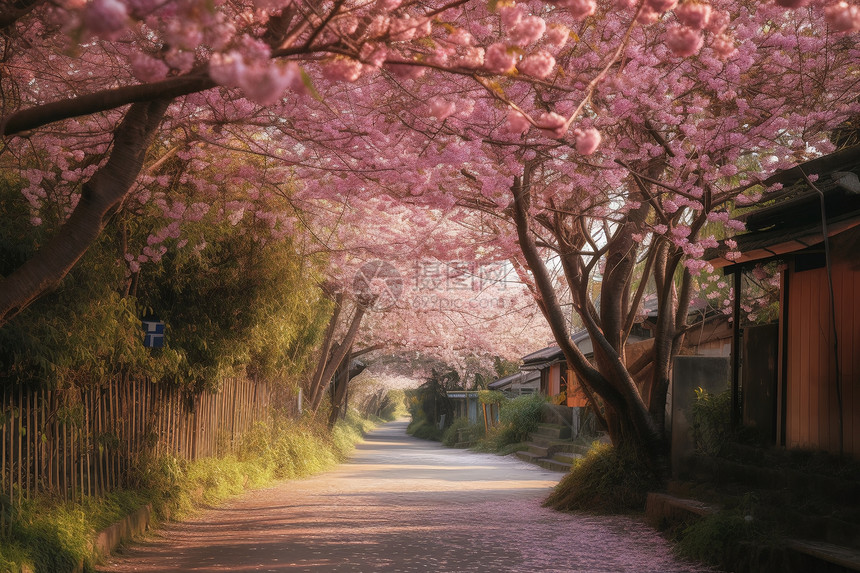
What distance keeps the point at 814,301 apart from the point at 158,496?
7.90 m

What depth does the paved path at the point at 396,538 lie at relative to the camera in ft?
27.3

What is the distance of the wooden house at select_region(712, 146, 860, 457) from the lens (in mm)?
8078

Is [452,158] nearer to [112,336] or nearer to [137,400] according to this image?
[112,336]

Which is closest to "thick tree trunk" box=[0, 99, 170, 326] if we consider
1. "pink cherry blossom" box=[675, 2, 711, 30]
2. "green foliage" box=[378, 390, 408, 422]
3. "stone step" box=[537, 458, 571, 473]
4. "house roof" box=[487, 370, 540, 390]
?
"pink cherry blossom" box=[675, 2, 711, 30]

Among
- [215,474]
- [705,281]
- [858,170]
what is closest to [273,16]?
[858,170]

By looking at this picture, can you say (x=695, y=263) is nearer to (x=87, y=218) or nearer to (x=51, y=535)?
(x=87, y=218)

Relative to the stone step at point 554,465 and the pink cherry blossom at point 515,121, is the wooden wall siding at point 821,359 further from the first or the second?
the stone step at point 554,465

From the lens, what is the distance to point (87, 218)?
627cm

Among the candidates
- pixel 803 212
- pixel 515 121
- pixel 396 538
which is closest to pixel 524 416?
pixel 396 538

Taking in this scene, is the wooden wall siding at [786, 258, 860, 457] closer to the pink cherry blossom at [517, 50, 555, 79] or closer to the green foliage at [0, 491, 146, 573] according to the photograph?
the pink cherry blossom at [517, 50, 555, 79]

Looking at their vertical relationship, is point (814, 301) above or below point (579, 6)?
below

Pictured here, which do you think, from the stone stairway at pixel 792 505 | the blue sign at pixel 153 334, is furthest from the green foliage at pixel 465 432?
the stone stairway at pixel 792 505

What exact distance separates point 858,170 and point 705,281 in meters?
11.8

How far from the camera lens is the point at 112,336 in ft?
28.9
